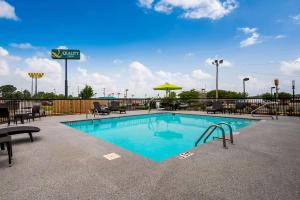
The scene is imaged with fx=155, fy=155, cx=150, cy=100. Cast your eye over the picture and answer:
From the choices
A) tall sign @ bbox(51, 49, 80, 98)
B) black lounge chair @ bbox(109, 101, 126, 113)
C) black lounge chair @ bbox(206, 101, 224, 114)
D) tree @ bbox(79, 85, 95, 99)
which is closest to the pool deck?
black lounge chair @ bbox(206, 101, 224, 114)

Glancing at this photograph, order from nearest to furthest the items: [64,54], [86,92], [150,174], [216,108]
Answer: [150,174]
[216,108]
[64,54]
[86,92]

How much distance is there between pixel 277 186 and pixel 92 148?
3.38m

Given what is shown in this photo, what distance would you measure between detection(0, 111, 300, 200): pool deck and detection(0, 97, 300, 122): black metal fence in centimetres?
567

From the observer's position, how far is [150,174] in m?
2.33

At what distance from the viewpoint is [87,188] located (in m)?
1.98

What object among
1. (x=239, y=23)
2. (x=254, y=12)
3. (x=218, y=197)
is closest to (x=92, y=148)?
(x=218, y=197)

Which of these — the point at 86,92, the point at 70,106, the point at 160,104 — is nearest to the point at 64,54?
the point at 70,106

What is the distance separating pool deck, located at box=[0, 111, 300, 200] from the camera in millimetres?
1852

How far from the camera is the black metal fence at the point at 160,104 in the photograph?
26.5ft

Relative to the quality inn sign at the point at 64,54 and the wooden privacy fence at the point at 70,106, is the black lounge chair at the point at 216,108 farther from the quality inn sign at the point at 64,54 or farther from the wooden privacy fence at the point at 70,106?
the quality inn sign at the point at 64,54

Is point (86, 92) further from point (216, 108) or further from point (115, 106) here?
point (216, 108)

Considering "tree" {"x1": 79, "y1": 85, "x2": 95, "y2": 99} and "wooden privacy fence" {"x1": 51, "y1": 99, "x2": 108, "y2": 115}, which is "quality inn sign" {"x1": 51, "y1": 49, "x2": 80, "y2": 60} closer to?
"wooden privacy fence" {"x1": 51, "y1": 99, "x2": 108, "y2": 115}

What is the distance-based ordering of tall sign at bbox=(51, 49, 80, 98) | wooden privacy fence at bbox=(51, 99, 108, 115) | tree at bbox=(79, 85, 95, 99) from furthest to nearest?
1. tree at bbox=(79, 85, 95, 99)
2. tall sign at bbox=(51, 49, 80, 98)
3. wooden privacy fence at bbox=(51, 99, 108, 115)

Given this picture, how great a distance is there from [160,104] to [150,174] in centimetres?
1218
